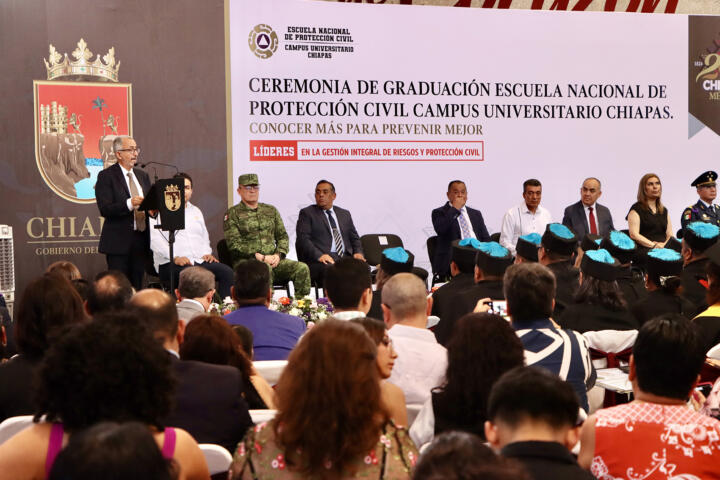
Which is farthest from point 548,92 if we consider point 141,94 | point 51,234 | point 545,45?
point 51,234

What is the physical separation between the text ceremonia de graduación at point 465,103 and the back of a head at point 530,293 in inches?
212

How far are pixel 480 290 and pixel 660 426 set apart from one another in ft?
8.13

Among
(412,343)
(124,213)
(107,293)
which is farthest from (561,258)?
(124,213)

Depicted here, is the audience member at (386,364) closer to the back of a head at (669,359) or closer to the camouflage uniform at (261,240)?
the back of a head at (669,359)

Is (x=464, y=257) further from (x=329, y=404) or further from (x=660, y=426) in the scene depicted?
(x=329, y=404)

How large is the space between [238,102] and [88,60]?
55.1 inches

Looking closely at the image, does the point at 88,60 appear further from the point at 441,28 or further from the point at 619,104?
the point at 619,104

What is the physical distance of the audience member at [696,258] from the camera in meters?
4.87

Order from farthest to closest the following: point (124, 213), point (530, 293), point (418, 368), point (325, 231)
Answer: point (325, 231)
point (124, 213)
point (530, 293)
point (418, 368)

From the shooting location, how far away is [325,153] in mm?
8516

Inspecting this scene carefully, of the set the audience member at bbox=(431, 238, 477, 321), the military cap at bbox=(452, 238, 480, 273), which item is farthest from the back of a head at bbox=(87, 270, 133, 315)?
the military cap at bbox=(452, 238, 480, 273)

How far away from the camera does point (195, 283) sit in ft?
14.4

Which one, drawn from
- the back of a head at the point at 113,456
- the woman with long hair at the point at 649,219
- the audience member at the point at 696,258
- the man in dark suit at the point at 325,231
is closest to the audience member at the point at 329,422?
the back of a head at the point at 113,456

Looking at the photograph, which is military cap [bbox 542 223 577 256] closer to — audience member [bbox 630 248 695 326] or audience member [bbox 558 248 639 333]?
audience member [bbox 630 248 695 326]
